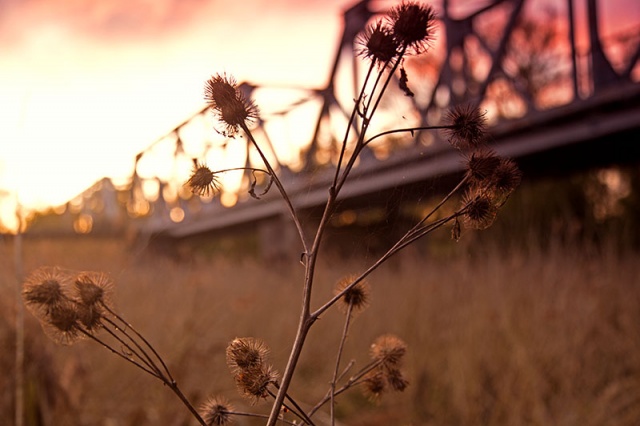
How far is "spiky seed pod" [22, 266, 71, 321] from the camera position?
1.57 ft

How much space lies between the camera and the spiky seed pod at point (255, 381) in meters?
0.47

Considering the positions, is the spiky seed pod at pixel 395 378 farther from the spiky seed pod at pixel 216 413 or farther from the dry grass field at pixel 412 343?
the dry grass field at pixel 412 343

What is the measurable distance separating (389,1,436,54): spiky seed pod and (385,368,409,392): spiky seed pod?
247 millimetres

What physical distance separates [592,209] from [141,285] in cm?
797

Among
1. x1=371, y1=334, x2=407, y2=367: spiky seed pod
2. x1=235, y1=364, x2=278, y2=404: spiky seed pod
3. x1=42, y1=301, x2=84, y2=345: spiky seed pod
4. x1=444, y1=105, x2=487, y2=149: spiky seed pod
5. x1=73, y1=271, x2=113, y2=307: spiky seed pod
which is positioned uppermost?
x1=444, y1=105, x2=487, y2=149: spiky seed pod

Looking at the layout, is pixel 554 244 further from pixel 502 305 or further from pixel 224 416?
pixel 224 416

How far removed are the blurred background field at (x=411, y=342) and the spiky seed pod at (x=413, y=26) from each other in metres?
1.58

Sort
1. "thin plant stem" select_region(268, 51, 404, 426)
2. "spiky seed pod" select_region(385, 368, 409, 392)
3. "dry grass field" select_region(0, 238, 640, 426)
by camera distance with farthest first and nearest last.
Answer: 1. "dry grass field" select_region(0, 238, 640, 426)
2. "spiky seed pod" select_region(385, 368, 409, 392)
3. "thin plant stem" select_region(268, 51, 404, 426)

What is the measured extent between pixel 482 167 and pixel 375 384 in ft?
0.66

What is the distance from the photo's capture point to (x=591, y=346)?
390cm

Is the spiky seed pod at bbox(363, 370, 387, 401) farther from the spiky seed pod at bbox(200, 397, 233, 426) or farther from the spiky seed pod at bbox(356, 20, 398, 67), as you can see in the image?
the spiky seed pod at bbox(356, 20, 398, 67)

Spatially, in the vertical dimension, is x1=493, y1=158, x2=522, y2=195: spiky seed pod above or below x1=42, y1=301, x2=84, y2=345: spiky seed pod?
above

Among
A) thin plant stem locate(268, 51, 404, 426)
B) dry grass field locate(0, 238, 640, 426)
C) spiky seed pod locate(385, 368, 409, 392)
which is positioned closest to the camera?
thin plant stem locate(268, 51, 404, 426)

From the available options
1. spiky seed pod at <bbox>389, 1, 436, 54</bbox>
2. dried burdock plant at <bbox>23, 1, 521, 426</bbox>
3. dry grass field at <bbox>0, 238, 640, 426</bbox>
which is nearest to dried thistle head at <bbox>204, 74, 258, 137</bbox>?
dried burdock plant at <bbox>23, 1, 521, 426</bbox>
